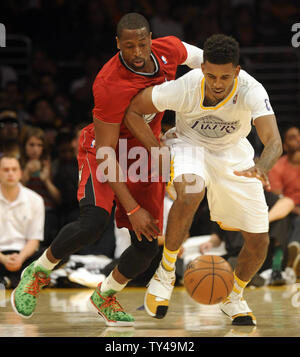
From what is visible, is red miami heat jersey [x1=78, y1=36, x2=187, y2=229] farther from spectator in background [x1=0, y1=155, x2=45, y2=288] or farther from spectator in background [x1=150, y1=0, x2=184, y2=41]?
spectator in background [x1=150, y1=0, x2=184, y2=41]

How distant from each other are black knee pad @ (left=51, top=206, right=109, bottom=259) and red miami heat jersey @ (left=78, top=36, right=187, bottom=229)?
0.20m

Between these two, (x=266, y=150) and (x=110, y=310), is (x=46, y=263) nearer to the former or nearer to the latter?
(x=110, y=310)

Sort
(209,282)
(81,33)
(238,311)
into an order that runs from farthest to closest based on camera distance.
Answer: (81,33) → (238,311) → (209,282)

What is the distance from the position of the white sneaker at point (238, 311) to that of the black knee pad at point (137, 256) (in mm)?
609

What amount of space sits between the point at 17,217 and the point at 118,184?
2.84 metres

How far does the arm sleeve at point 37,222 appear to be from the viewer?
673 cm

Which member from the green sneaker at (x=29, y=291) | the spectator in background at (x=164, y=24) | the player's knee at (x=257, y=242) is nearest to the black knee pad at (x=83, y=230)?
the green sneaker at (x=29, y=291)

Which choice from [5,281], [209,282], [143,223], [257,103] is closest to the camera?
[257,103]

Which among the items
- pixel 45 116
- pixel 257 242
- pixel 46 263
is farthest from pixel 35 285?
pixel 45 116

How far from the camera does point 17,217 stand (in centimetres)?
680

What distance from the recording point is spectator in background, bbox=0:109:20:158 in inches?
291

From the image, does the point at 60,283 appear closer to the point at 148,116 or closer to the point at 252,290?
the point at 252,290

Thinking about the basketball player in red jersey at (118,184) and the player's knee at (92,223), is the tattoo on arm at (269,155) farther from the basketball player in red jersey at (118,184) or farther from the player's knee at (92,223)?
the player's knee at (92,223)
